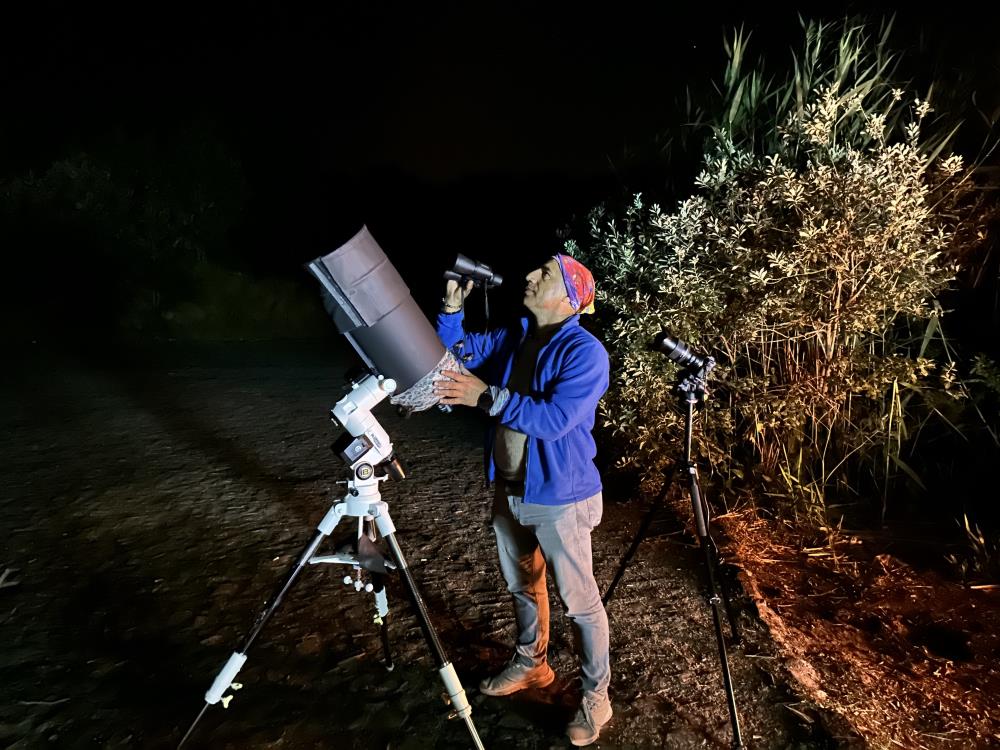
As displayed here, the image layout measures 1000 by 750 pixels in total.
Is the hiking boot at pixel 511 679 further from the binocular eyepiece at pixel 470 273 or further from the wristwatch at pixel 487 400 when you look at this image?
the binocular eyepiece at pixel 470 273

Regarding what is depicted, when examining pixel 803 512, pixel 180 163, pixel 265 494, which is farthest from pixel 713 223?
pixel 180 163

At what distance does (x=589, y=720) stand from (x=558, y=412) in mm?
1272

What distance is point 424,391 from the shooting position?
2072 millimetres

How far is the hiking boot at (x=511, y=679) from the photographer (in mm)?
2801

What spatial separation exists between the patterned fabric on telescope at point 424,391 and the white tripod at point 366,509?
0.06 meters

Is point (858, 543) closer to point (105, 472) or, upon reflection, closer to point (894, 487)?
point (894, 487)

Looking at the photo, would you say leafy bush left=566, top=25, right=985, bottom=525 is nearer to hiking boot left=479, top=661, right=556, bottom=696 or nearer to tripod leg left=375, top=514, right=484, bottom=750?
hiking boot left=479, top=661, right=556, bottom=696

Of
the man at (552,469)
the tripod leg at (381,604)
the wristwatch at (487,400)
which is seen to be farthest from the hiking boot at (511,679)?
the wristwatch at (487,400)

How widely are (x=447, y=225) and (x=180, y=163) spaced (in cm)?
779

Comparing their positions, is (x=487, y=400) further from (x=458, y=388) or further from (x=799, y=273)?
(x=799, y=273)

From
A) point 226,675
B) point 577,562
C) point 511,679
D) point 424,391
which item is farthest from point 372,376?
point 511,679

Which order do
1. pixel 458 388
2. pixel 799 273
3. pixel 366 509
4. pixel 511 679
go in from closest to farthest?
pixel 458 388 → pixel 366 509 → pixel 511 679 → pixel 799 273

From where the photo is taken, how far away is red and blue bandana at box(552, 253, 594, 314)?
2518 millimetres

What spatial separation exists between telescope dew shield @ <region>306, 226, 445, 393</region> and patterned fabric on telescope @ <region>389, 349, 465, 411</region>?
1 centimetres
